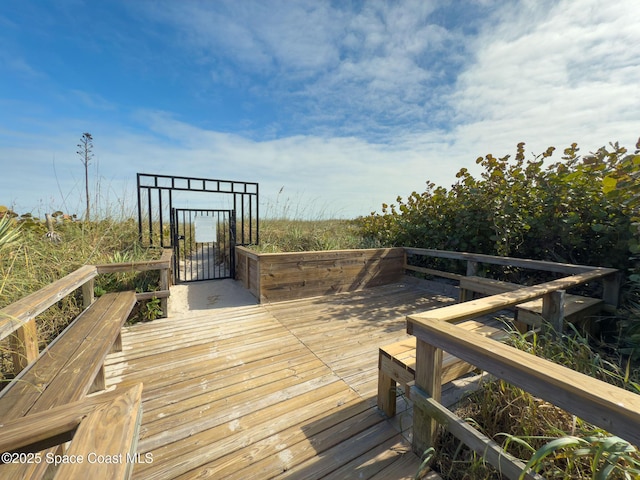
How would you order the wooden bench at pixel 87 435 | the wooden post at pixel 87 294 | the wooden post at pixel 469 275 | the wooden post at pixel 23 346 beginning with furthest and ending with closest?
the wooden post at pixel 469 275, the wooden post at pixel 87 294, the wooden post at pixel 23 346, the wooden bench at pixel 87 435

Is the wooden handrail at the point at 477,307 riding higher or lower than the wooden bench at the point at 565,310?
higher

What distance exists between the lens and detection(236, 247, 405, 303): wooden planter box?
3.70 meters

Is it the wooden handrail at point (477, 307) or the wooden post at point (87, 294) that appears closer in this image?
the wooden handrail at point (477, 307)

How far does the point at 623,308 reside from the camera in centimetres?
243

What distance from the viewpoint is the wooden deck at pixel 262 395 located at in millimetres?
1327

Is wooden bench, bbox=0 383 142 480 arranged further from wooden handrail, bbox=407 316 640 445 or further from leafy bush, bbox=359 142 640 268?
leafy bush, bbox=359 142 640 268

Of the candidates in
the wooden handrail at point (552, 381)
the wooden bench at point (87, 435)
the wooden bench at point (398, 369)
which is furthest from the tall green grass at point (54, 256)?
the wooden handrail at point (552, 381)

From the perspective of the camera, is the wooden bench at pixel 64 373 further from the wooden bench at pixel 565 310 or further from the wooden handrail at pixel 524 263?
the wooden handrail at pixel 524 263

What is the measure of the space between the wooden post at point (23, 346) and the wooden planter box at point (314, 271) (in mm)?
2272

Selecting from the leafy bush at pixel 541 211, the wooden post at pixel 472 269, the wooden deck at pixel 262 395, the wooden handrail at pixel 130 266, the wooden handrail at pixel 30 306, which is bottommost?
the wooden deck at pixel 262 395

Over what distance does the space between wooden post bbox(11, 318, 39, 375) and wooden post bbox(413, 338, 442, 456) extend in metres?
2.11

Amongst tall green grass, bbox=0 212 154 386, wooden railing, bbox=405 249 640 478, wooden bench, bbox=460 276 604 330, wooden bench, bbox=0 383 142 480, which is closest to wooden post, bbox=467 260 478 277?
wooden bench, bbox=460 276 604 330

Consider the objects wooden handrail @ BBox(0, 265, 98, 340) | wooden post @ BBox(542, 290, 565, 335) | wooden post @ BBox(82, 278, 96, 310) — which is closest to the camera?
wooden handrail @ BBox(0, 265, 98, 340)

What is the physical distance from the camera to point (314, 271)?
3982mm
